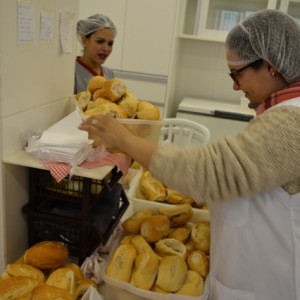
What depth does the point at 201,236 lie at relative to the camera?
988 mm

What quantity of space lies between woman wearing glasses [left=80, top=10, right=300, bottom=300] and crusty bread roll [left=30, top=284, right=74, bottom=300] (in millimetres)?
335

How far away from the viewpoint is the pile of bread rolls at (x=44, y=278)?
741 mm

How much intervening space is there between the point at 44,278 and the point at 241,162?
58cm

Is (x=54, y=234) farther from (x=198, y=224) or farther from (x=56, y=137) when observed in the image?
(x=198, y=224)

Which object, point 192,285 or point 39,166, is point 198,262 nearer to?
point 192,285

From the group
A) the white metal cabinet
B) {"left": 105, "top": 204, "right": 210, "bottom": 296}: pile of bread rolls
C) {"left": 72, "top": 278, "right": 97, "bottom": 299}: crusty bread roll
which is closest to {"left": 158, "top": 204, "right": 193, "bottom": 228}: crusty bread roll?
{"left": 105, "top": 204, "right": 210, "bottom": 296}: pile of bread rolls

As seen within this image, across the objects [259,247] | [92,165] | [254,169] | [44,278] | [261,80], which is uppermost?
[261,80]

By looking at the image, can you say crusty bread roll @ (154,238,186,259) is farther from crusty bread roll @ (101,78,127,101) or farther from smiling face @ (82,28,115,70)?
smiling face @ (82,28,115,70)

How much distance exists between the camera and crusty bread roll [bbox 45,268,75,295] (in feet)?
2.64

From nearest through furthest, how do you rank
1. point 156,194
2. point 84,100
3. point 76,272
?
point 76,272, point 84,100, point 156,194

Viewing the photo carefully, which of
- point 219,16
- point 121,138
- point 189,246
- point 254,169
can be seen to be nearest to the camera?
point 254,169

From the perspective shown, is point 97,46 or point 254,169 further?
point 97,46

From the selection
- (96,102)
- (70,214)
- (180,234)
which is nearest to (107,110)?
(96,102)

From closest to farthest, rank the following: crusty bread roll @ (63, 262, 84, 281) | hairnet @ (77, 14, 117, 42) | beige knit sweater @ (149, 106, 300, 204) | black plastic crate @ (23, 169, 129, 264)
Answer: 1. beige knit sweater @ (149, 106, 300, 204)
2. crusty bread roll @ (63, 262, 84, 281)
3. black plastic crate @ (23, 169, 129, 264)
4. hairnet @ (77, 14, 117, 42)
